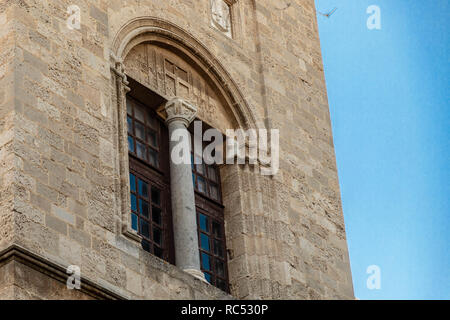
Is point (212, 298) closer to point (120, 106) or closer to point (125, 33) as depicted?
point (120, 106)

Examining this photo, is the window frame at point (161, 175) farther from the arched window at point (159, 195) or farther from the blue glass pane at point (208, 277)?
the blue glass pane at point (208, 277)

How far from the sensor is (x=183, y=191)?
15.4 m

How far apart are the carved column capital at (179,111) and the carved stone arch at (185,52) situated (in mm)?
159

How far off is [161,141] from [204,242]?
4.92 ft

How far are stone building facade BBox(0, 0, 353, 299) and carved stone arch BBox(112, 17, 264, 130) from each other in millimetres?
21

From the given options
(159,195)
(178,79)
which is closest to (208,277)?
(159,195)

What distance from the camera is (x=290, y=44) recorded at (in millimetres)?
19016

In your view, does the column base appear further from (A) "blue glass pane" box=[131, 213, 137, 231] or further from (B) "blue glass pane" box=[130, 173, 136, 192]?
(B) "blue glass pane" box=[130, 173, 136, 192]

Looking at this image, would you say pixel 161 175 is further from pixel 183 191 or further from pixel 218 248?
pixel 218 248

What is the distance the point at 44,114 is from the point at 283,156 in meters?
5.08

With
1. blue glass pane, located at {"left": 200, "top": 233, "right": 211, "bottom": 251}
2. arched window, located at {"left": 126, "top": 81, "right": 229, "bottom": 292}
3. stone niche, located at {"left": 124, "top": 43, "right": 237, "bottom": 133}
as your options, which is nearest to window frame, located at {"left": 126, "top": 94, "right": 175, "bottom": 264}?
arched window, located at {"left": 126, "top": 81, "right": 229, "bottom": 292}

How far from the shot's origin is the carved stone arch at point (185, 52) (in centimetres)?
1578

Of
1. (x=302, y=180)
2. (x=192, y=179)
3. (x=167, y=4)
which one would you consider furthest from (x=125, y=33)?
(x=302, y=180)

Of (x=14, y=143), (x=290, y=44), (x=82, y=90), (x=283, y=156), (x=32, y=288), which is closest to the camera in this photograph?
(x=32, y=288)
